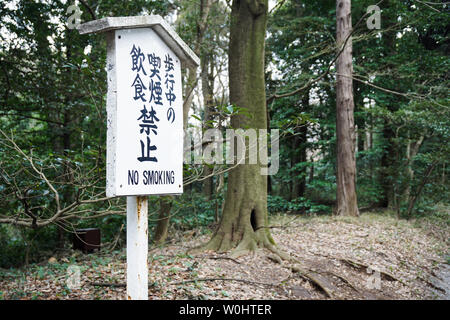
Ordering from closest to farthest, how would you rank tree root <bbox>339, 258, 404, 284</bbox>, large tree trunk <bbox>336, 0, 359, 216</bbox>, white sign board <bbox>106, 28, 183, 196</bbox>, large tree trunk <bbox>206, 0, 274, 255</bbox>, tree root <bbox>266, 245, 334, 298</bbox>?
white sign board <bbox>106, 28, 183, 196</bbox> → tree root <bbox>266, 245, 334, 298</bbox> → tree root <bbox>339, 258, 404, 284</bbox> → large tree trunk <bbox>206, 0, 274, 255</bbox> → large tree trunk <bbox>336, 0, 359, 216</bbox>

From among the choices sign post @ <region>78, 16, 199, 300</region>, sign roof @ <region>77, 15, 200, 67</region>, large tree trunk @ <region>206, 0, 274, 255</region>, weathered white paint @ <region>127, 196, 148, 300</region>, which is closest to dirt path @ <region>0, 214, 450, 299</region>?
large tree trunk @ <region>206, 0, 274, 255</region>

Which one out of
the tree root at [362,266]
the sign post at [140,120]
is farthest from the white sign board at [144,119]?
the tree root at [362,266]

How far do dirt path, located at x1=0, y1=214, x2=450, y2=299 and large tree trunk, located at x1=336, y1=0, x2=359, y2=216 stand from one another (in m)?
2.23

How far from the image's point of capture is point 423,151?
1284 centimetres

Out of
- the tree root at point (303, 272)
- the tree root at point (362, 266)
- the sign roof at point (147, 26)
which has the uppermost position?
the sign roof at point (147, 26)

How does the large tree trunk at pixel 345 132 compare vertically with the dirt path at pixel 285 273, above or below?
above

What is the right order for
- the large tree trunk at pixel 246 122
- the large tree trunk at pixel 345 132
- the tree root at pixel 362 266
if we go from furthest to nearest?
the large tree trunk at pixel 345 132, the large tree trunk at pixel 246 122, the tree root at pixel 362 266

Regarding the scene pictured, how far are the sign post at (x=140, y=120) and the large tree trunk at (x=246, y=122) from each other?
10.4 feet

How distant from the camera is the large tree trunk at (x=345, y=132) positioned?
33.7 feet

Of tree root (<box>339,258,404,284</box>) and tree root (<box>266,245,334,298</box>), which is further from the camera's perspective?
tree root (<box>339,258,404,284</box>)

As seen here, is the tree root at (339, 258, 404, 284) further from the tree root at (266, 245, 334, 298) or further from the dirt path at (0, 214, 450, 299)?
the tree root at (266, 245, 334, 298)

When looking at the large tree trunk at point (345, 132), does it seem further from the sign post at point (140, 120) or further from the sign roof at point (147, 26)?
the sign post at point (140, 120)

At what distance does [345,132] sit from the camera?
10.5 meters

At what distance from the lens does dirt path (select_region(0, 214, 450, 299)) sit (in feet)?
12.7
